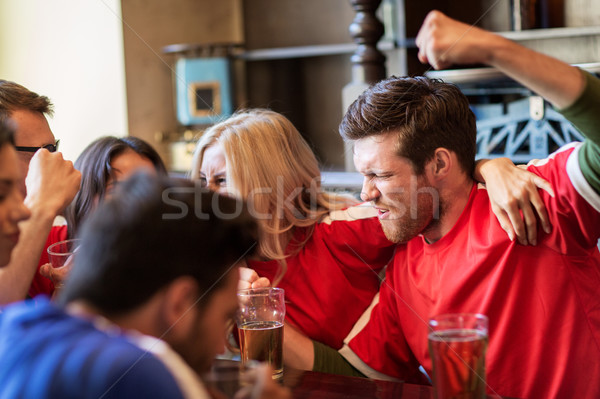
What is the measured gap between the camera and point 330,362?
56.7 inches

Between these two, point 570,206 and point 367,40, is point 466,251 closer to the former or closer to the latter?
point 570,206

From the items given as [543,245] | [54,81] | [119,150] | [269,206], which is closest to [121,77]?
[54,81]

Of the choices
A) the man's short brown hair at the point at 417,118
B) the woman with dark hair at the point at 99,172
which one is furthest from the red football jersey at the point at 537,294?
the woman with dark hair at the point at 99,172

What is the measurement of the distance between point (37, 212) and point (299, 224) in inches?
25.1

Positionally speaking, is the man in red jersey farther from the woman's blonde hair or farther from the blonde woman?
the woman's blonde hair

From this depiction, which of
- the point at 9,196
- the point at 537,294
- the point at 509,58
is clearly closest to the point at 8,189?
the point at 9,196

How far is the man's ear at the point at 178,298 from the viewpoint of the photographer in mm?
688

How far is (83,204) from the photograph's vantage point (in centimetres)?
176

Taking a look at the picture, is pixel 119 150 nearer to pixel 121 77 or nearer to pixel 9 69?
pixel 121 77

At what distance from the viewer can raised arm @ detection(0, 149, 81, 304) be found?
1192mm

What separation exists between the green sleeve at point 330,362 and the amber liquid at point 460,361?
1.67 ft

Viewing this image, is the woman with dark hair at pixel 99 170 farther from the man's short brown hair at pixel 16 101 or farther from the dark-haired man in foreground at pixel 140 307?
the dark-haired man in foreground at pixel 140 307

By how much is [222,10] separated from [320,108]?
943mm

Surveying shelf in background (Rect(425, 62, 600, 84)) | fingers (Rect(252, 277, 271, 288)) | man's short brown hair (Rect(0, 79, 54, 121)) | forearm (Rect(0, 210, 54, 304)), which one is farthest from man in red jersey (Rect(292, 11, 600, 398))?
shelf in background (Rect(425, 62, 600, 84))
